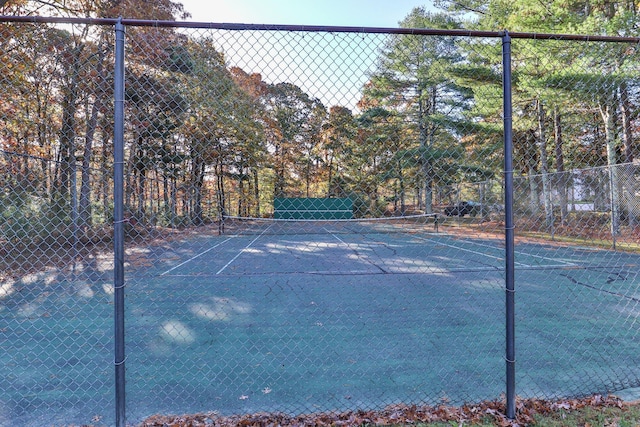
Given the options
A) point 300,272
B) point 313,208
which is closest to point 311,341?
point 313,208

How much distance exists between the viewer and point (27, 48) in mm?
6629

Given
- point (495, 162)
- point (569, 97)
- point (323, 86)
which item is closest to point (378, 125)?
point (323, 86)

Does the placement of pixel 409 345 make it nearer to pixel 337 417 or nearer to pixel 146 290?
pixel 337 417

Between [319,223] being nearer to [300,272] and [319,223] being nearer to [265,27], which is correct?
[265,27]

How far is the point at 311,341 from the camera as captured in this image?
371 cm

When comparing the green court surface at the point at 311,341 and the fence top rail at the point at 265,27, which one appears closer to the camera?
the fence top rail at the point at 265,27

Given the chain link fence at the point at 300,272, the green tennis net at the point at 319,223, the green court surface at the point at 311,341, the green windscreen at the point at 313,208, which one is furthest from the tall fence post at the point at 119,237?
the green windscreen at the point at 313,208

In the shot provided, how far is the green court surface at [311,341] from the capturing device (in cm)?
263

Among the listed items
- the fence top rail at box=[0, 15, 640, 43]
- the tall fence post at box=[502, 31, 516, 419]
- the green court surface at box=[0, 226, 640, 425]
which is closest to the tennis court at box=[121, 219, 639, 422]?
the green court surface at box=[0, 226, 640, 425]

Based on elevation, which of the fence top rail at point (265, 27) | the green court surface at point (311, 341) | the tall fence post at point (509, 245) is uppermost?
the fence top rail at point (265, 27)

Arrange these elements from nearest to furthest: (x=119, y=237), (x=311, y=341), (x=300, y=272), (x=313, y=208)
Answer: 1. (x=119, y=237)
2. (x=313, y=208)
3. (x=311, y=341)
4. (x=300, y=272)

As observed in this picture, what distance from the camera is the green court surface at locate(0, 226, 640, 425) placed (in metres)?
2.63

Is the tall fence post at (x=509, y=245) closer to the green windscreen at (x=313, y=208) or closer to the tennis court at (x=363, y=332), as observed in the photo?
the tennis court at (x=363, y=332)

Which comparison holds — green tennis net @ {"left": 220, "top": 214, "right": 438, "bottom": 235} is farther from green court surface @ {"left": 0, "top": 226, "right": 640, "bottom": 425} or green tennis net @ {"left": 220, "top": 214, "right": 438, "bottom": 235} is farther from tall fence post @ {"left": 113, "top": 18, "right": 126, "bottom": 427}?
tall fence post @ {"left": 113, "top": 18, "right": 126, "bottom": 427}
